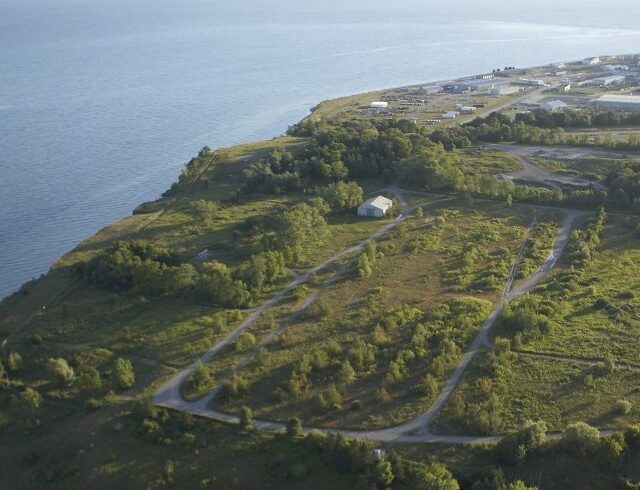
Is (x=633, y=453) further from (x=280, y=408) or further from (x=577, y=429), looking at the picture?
(x=280, y=408)

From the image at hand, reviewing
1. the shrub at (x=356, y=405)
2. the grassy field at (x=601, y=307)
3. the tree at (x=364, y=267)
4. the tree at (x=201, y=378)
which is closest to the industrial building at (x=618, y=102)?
the grassy field at (x=601, y=307)

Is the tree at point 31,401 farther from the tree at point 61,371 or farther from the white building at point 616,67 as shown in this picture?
the white building at point 616,67

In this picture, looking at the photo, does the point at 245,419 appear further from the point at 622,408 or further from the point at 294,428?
the point at 622,408

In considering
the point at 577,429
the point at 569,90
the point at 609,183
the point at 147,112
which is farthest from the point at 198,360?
the point at 569,90

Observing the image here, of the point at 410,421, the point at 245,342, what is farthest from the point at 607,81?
the point at 410,421

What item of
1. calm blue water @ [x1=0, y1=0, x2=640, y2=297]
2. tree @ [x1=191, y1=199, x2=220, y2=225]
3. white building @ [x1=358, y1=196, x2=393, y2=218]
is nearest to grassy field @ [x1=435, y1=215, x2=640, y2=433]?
white building @ [x1=358, y1=196, x2=393, y2=218]
